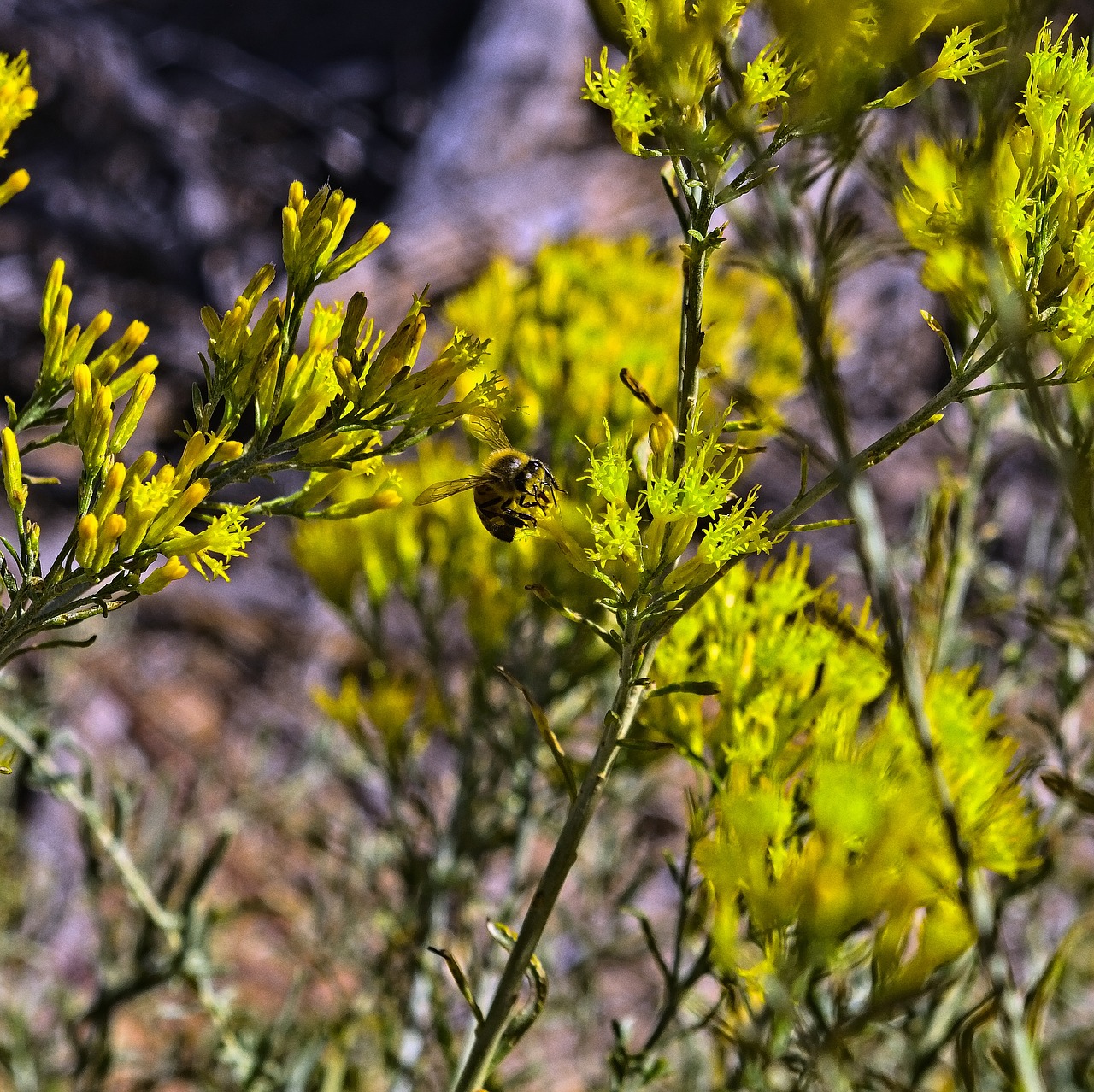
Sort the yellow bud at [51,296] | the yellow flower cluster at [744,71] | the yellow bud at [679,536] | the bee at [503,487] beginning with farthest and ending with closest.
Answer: the bee at [503,487]
the yellow bud at [51,296]
the yellow bud at [679,536]
the yellow flower cluster at [744,71]

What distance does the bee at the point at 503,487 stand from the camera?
907 millimetres

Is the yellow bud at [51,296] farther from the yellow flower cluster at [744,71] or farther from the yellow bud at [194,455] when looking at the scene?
the yellow flower cluster at [744,71]

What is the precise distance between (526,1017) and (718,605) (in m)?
0.30

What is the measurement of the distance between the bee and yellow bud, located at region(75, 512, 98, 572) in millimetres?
313

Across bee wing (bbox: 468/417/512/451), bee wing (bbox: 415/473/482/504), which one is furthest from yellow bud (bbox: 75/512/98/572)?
bee wing (bbox: 468/417/512/451)

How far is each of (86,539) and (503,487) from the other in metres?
0.41

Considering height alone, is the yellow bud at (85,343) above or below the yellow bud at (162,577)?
above

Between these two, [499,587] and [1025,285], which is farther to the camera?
[499,587]

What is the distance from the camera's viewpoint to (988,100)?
0.45m

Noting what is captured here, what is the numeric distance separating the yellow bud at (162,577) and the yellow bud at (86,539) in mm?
31

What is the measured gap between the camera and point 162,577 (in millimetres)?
614

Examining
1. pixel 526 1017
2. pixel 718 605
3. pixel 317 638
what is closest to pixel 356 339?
pixel 718 605

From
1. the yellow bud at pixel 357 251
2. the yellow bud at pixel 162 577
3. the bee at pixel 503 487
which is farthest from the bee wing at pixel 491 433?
the yellow bud at pixel 162 577

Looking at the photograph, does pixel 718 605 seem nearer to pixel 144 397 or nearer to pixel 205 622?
pixel 144 397
